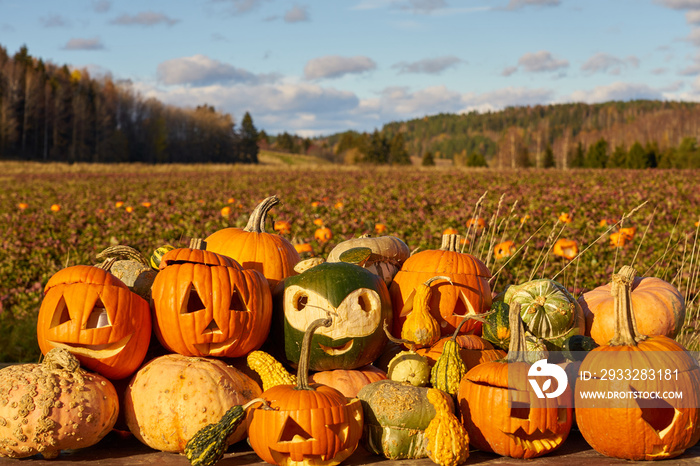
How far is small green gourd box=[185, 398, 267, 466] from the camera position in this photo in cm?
284

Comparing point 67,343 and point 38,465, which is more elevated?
point 67,343

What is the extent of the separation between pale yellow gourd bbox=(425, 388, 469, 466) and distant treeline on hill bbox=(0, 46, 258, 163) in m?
85.1

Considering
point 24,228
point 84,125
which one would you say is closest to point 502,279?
point 24,228

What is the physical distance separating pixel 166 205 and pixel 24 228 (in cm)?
383

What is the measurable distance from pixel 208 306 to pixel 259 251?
3.13ft

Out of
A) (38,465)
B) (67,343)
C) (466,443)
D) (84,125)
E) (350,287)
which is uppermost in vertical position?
(84,125)

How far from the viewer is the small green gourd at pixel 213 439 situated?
112 inches

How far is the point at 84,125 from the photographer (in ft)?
295

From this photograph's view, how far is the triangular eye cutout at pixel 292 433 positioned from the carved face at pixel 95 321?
0.96 meters

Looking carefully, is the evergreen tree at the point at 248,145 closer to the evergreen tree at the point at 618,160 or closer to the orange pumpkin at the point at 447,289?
the evergreen tree at the point at 618,160

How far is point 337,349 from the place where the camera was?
3.46 meters

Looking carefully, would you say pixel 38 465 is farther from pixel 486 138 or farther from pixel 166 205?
pixel 486 138

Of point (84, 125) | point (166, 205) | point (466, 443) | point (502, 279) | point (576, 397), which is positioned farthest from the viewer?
point (84, 125)

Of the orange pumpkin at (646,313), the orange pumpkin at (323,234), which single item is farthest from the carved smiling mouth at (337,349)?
the orange pumpkin at (323,234)
